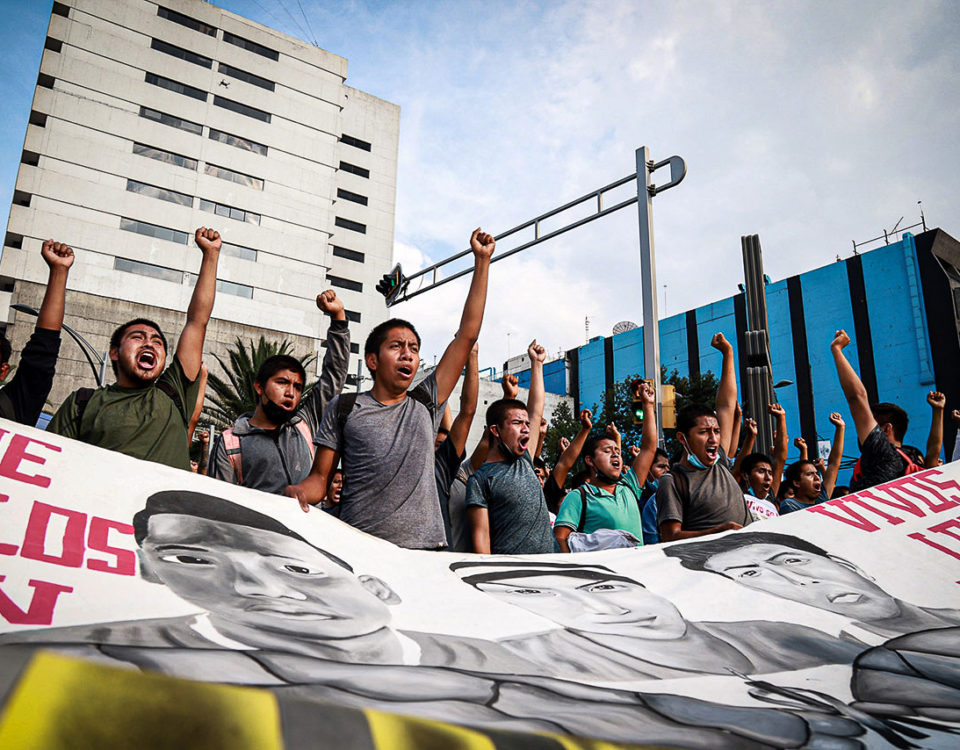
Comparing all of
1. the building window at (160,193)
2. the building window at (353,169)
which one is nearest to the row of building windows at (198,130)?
the building window at (160,193)

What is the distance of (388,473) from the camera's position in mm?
2811

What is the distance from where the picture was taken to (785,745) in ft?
4.63

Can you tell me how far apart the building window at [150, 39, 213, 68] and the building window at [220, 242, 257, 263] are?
39.0 feet

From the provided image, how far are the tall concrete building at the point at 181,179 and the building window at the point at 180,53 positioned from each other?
0.24 feet

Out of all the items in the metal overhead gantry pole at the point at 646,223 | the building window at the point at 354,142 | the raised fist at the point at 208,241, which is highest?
the building window at the point at 354,142

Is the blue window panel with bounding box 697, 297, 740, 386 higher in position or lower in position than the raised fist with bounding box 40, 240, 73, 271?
higher

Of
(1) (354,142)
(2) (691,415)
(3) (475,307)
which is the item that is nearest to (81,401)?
(3) (475,307)

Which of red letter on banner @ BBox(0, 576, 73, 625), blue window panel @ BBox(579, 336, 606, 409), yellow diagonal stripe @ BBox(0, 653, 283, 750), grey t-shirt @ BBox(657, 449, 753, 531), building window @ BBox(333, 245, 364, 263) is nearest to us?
yellow diagonal stripe @ BBox(0, 653, 283, 750)

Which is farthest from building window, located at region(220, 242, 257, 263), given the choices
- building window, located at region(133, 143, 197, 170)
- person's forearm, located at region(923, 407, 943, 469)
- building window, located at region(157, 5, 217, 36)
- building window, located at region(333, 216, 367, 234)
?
person's forearm, located at region(923, 407, 943, 469)

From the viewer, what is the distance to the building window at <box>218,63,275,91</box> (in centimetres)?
3999

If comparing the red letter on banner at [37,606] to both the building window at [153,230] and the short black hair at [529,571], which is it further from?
the building window at [153,230]

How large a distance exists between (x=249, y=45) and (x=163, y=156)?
10.9 m

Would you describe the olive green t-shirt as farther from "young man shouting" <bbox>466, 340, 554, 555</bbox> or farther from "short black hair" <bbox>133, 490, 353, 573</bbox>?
"young man shouting" <bbox>466, 340, 554, 555</bbox>

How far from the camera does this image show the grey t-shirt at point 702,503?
3535 mm
